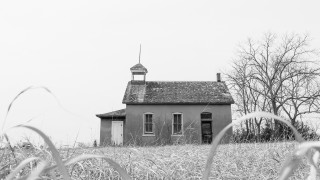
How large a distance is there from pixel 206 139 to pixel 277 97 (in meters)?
7.80

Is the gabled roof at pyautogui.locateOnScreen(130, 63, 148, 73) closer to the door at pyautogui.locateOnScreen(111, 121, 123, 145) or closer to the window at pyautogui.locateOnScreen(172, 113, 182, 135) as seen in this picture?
the door at pyautogui.locateOnScreen(111, 121, 123, 145)

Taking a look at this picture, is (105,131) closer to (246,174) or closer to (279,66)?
(279,66)

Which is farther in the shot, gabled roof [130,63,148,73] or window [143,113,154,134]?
gabled roof [130,63,148,73]

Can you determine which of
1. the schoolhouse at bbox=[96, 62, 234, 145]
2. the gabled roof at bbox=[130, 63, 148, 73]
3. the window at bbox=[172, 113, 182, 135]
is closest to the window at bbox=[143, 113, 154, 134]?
the schoolhouse at bbox=[96, 62, 234, 145]

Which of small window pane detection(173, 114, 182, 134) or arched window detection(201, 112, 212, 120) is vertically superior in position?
arched window detection(201, 112, 212, 120)

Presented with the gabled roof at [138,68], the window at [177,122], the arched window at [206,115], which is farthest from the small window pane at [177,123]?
the gabled roof at [138,68]

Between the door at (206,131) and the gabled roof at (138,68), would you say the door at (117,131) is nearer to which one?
the gabled roof at (138,68)

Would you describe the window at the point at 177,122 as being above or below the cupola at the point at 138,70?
below

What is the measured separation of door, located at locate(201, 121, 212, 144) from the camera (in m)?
23.5

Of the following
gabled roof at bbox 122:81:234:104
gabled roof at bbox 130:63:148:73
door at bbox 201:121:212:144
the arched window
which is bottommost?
door at bbox 201:121:212:144

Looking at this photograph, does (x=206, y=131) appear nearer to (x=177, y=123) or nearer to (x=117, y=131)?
(x=177, y=123)

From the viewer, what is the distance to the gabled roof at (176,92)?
2370cm

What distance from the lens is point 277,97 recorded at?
2798 centimetres

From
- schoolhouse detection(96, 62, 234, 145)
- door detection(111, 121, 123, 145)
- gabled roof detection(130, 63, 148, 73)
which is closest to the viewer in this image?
schoolhouse detection(96, 62, 234, 145)
